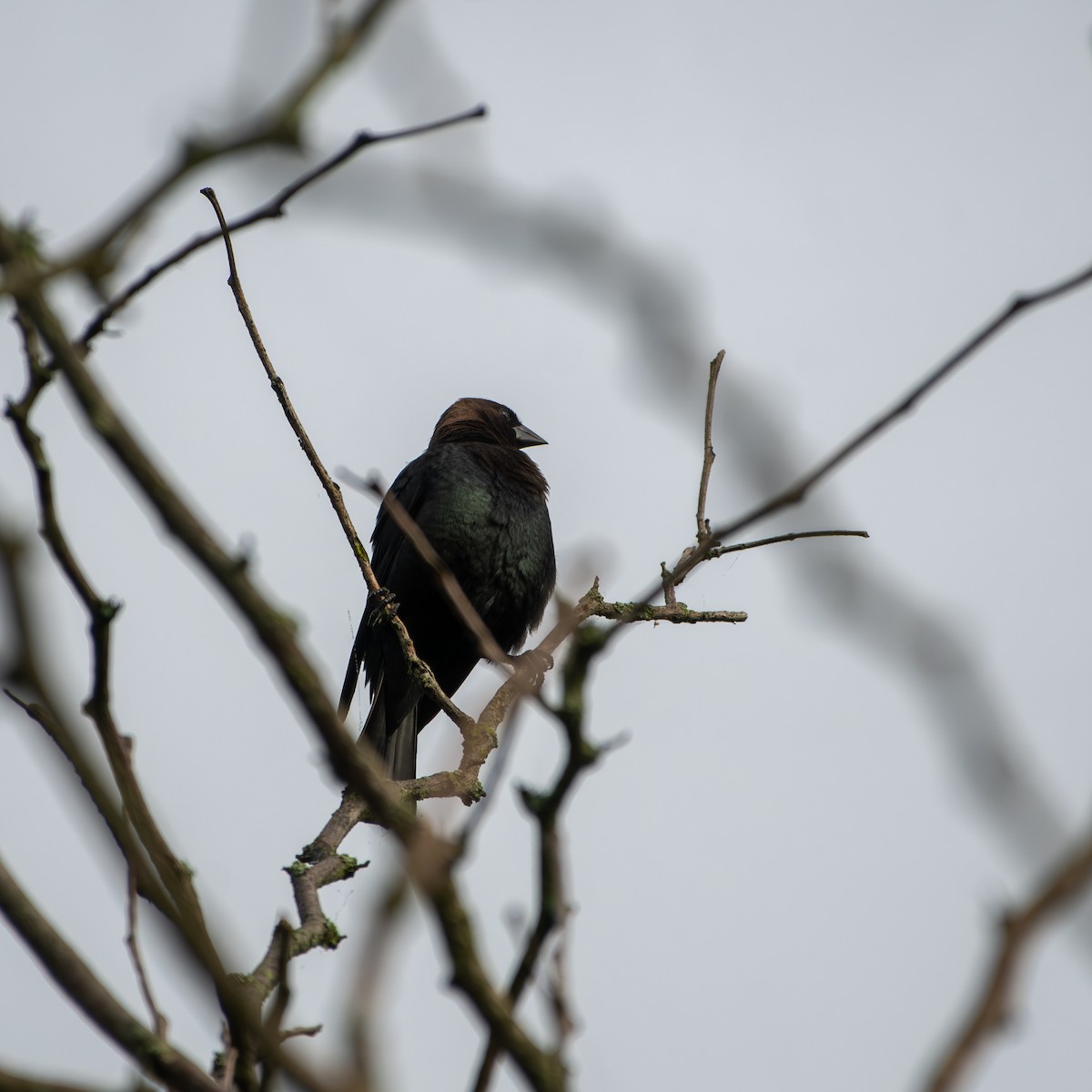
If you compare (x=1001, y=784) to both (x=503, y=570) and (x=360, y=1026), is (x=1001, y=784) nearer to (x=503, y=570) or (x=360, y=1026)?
(x=360, y=1026)

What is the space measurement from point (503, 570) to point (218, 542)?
487cm

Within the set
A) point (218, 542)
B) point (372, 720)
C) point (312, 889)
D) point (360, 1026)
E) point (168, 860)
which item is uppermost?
point (372, 720)

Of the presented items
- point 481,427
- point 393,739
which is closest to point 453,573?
point 393,739

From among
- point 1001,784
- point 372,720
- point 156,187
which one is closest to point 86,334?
point 156,187

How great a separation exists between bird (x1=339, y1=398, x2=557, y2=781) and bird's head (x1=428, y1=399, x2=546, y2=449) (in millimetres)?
590

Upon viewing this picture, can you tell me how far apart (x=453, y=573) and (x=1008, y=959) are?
16.8 feet

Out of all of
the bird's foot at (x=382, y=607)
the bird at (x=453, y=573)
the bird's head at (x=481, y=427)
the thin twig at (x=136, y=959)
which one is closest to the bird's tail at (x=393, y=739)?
the bird at (x=453, y=573)

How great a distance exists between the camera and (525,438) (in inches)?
296

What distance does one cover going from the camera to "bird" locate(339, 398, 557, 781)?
570 cm

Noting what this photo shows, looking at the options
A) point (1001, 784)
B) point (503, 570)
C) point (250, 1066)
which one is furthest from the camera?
point (503, 570)

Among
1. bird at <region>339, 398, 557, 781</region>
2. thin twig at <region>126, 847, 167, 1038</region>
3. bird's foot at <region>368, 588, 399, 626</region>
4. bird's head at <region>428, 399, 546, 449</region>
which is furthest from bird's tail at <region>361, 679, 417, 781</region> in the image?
thin twig at <region>126, 847, 167, 1038</region>

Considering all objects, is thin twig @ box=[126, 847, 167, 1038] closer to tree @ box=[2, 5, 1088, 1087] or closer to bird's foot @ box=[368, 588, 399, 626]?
tree @ box=[2, 5, 1088, 1087]

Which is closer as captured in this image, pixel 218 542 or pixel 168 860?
pixel 218 542

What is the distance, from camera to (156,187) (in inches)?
59.7
